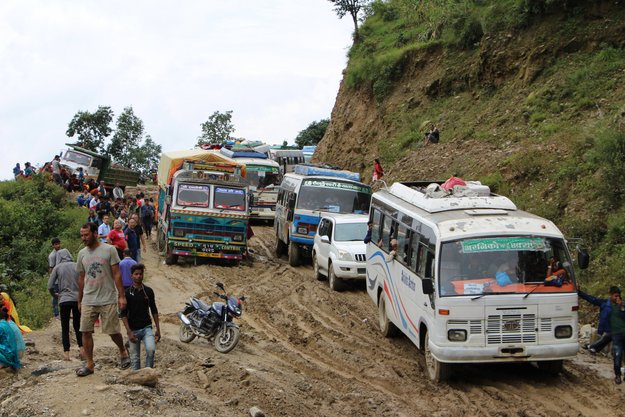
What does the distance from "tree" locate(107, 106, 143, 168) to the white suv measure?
135 ft

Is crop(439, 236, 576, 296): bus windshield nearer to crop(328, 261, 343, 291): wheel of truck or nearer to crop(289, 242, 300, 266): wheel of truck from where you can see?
crop(328, 261, 343, 291): wheel of truck

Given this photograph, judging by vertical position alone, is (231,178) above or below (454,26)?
below

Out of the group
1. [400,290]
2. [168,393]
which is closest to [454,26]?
[400,290]

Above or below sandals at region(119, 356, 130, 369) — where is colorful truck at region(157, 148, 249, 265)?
above

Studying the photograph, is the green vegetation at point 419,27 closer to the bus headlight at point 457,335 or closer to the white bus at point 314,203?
the white bus at point 314,203

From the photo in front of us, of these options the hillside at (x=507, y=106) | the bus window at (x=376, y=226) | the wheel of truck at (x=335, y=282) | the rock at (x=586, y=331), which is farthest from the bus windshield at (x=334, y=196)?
the rock at (x=586, y=331)

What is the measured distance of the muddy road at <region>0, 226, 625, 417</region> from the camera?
29.6 feet

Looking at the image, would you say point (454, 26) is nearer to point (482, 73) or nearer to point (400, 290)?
point (482, 73)

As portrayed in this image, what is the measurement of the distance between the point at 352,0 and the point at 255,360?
134ft

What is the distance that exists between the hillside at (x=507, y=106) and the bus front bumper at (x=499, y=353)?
4.42 meters

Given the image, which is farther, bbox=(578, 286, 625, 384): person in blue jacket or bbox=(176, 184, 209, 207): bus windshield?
bbox=(176, 184, 209, 207): bus windshield

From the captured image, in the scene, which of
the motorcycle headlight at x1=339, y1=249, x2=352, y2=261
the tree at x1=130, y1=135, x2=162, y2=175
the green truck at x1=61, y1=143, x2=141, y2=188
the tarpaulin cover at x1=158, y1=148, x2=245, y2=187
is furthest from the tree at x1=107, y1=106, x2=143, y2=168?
the motorcycle headlight at x1=339, y1=249, x2=352, y2=261

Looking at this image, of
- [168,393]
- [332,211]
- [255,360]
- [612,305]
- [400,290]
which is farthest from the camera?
[332,211]

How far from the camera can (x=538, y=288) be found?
11195 mm
